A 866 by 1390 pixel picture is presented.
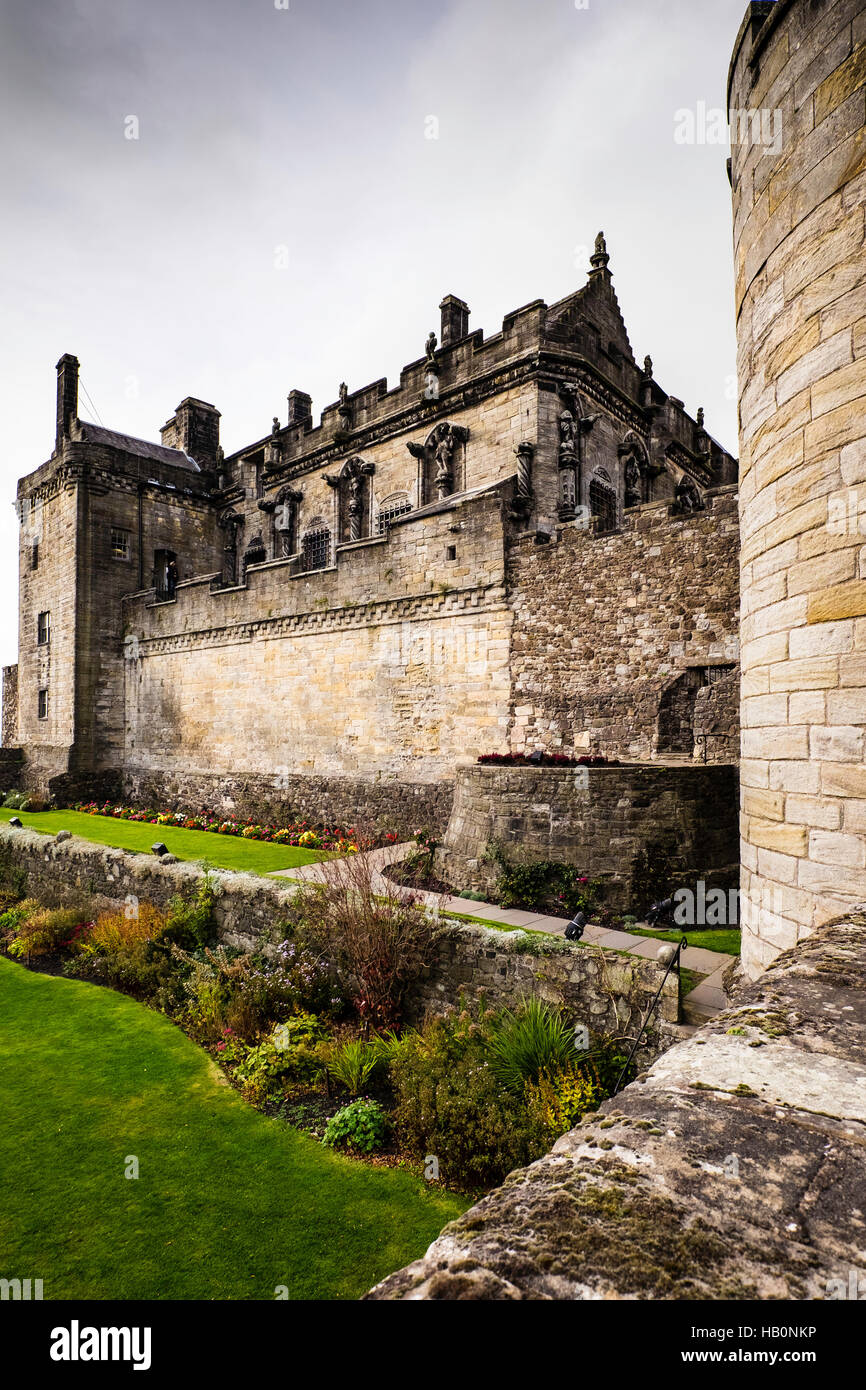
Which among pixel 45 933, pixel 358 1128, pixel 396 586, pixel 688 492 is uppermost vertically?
pixel 688 492

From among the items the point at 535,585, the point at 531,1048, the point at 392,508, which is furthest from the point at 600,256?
the point at 531,1048

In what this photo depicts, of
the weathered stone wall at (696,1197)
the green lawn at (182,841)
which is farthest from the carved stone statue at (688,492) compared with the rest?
the weathered stone wall at (696,1197)

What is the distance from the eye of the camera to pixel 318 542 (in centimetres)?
2331

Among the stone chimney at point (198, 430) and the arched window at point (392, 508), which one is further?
the stone chimney at point (198, 430)

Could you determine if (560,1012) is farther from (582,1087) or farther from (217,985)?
(217,985)

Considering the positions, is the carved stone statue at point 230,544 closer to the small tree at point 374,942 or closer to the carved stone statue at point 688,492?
the carved stone statue at point 688,492

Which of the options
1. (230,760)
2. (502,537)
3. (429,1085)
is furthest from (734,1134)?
(230,760)

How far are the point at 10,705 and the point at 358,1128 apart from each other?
28589 mm

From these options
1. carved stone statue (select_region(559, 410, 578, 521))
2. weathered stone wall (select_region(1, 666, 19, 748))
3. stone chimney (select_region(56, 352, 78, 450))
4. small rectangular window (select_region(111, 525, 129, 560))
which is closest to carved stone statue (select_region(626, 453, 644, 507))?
carved stone statue (select_region(559, 410, 578, 521))

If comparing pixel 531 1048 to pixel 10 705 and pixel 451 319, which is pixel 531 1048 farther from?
pixel 10 705

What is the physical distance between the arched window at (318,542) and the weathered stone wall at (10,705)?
47.4ft

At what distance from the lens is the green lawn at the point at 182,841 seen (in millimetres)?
13451

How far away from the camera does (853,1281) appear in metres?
1.22
